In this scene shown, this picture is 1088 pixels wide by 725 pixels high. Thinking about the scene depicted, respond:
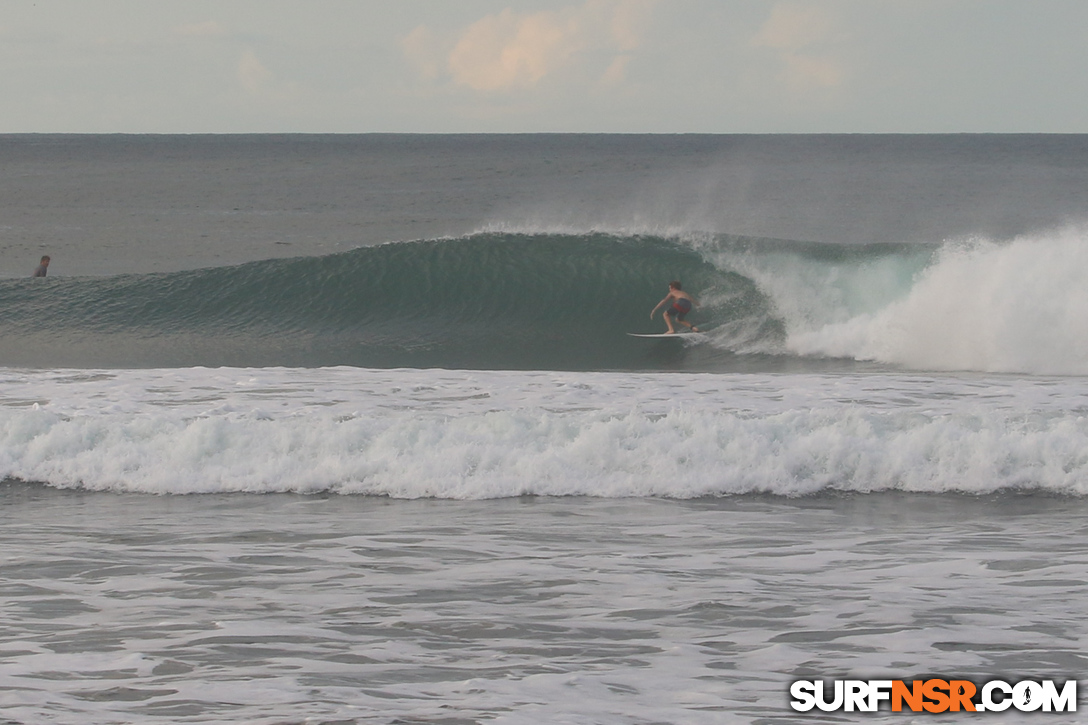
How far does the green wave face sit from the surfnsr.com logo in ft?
34.7

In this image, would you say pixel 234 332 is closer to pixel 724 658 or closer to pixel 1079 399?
pixel 1079 399

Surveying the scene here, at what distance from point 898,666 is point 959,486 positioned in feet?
13.2

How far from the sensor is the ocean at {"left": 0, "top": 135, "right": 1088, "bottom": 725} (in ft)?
14.2

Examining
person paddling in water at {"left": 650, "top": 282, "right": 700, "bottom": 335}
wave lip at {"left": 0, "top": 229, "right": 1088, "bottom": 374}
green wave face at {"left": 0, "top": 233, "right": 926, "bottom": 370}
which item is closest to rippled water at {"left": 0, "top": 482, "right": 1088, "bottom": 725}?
wave lip at {"left": 0, "top": 229, "right": 1088, "bottom": 374}

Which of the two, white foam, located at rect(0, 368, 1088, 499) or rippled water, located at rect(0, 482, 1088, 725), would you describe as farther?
white foam, located at rect(0, 368, 1088, 499)

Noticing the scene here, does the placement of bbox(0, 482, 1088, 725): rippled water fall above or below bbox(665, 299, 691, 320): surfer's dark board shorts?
below

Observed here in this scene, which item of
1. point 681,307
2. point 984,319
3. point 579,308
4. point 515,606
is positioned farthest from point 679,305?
point 515,606

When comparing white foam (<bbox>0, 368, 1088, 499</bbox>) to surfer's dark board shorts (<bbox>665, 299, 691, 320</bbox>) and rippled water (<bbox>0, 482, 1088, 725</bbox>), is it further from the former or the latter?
surfer's dark board shorts (<bbox>665, 299, 691, 320</bbox>)

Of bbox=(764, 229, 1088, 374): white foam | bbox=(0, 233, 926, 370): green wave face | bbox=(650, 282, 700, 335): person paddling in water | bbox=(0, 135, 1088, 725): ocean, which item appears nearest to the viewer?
bbox=(0, 135, 1088, 725): ocean

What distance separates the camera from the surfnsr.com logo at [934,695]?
12.9ft

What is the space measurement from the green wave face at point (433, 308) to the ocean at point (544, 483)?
0.08 metres

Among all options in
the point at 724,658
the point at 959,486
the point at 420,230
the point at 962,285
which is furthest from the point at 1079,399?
the point at 420,230

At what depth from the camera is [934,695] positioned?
4.05 metres

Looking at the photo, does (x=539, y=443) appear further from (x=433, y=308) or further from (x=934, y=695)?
(x=433, y=308)
